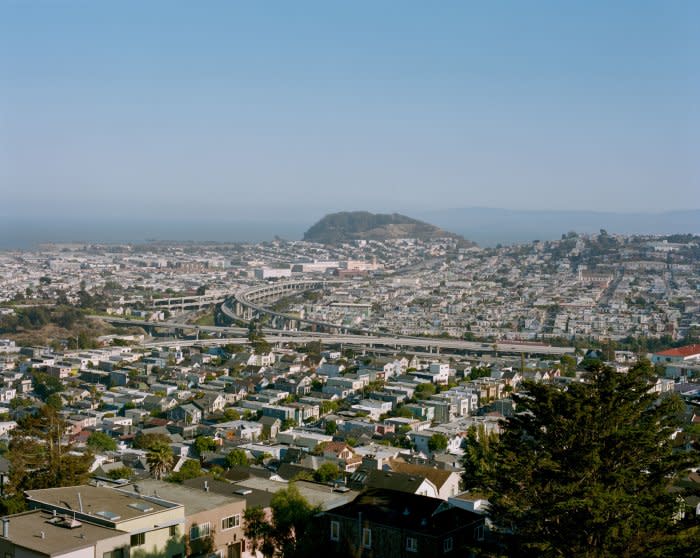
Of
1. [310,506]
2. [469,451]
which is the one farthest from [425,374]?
[310,506]

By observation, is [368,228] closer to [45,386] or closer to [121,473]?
[45,386]

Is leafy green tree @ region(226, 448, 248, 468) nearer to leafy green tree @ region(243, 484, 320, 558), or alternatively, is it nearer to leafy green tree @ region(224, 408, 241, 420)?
leafy green tree @ region(224, 408, 241, 420)

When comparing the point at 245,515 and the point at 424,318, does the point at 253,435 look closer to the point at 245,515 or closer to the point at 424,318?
the point at 245,515

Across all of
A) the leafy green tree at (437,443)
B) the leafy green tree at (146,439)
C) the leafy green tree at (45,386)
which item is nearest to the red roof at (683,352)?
the leafy green tree at (437,443)

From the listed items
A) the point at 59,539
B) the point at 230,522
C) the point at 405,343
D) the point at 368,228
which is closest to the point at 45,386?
the point at 405,343

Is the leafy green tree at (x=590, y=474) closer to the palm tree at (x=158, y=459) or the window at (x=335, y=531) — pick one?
the window at (x=335, y=531)

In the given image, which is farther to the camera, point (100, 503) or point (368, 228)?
point (368, 228)
